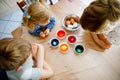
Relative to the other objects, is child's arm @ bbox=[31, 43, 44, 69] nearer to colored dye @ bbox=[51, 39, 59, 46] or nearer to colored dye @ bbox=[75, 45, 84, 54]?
colored dye @ bbox=[51, 39, 59, 46]

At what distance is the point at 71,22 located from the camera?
141 centimetres

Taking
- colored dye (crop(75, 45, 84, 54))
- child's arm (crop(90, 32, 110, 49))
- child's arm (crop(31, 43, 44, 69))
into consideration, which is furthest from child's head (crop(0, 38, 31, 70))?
child's arm (crop(90, 32, 110, 49))

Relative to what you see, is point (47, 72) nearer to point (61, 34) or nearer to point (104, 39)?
point (61, 34)

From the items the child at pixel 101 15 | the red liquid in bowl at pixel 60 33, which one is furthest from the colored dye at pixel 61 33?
the child at pixel 101 15

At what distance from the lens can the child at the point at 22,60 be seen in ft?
3.57

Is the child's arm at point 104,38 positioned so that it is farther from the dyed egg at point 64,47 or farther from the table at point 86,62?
the dyed egg at point 64,47

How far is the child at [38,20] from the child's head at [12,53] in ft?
1.03

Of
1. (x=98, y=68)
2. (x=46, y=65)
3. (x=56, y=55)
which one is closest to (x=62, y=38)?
(x=56, y=55)

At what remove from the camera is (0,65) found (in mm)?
1122

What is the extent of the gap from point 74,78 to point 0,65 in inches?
19.8

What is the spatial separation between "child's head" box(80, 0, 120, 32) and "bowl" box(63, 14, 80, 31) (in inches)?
10.6

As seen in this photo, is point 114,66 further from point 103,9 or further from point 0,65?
point 0,65

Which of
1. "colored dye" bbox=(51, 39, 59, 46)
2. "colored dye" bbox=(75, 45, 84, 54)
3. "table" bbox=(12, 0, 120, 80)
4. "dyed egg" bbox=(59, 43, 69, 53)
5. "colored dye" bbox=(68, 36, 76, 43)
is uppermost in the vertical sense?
"colored dye" bbox=(51, 39, 59, 46)

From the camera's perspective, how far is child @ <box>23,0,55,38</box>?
4.53 feet
